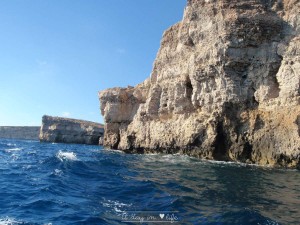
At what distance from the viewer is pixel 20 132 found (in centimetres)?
13238

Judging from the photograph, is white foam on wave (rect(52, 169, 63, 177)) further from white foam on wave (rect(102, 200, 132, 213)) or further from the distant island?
the distant island

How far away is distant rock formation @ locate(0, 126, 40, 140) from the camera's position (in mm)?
130375

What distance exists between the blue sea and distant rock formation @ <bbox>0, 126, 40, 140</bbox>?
390 ft

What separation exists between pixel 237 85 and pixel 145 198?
17723 millimetres

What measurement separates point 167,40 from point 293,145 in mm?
22936

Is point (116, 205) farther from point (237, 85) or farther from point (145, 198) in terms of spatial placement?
point (237, 85)

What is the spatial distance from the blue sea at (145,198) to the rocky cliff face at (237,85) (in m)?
7.29

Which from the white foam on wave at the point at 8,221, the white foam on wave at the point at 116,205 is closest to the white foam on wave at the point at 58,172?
the white foam on wave at the point at 116,205

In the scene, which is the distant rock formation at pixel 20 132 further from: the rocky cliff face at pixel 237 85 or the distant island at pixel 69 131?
the rocky cliff face at pixel 237 85

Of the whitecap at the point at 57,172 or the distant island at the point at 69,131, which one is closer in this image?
the whitecap at the point at 57,172

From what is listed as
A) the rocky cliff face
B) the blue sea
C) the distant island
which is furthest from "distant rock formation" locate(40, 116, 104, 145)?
the blue sea

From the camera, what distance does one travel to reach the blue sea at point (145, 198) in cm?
932

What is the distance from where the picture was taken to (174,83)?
1430 inches

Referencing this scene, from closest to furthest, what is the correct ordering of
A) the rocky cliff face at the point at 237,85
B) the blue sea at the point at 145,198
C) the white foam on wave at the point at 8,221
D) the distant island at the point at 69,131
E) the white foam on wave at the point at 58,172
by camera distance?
the white foam on wave at the point at 8,221, the blue sea at the point at 145,198, the white foam on wave at the point at 58,172, the rocky cliff face at the point at 237,85, the distant island at the point at 69,131
